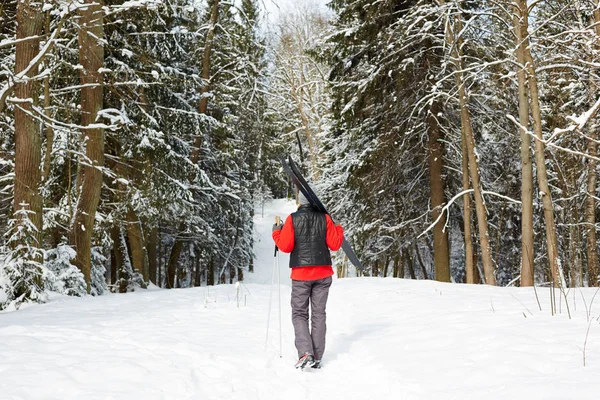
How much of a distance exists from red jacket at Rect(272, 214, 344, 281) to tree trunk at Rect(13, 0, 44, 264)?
4.88 metres

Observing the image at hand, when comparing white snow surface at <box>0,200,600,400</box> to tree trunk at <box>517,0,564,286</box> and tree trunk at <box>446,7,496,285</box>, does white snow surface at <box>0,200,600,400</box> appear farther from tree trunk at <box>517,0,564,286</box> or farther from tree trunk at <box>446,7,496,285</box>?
tree trunk at <box>446,7,496,285</box>

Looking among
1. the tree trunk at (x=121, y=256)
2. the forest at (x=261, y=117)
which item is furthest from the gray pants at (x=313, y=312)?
the tree trunk at (x=121, y=256)

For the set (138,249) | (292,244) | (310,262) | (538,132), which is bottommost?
(138,249)

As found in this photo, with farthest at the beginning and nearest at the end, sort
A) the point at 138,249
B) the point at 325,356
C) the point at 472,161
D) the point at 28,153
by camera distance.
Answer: the point at 138,249 < the point at 472,161 < the point at 28,153 < the point at 325,356

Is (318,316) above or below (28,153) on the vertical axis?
below

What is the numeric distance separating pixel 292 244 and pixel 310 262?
0.27 m

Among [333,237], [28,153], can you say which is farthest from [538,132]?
[28,153]

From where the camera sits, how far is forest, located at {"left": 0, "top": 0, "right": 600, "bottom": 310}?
808cm

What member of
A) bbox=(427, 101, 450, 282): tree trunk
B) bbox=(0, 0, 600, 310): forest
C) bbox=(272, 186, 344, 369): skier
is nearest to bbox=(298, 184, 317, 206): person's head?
bbox=(272, 186, 344, 369): skier

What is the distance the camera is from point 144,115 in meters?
12.5

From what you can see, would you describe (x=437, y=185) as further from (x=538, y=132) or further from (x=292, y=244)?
(x=292, y=244)

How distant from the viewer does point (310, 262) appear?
4934 mm

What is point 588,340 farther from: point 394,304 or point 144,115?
point 144,115

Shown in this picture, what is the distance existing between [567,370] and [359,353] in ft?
6.90
